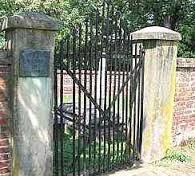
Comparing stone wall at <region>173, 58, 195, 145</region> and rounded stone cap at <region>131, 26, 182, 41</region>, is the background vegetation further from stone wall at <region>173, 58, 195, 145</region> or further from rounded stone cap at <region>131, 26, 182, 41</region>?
rounded stone cap at <region>131, 26, 182, 41</region>

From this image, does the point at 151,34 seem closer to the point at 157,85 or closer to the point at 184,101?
the point at 157,85

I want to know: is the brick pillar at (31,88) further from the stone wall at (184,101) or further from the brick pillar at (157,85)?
the stone wall at (184,101)

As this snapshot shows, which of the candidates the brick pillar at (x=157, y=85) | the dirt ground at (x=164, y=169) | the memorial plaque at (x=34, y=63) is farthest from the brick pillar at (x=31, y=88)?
the brick pillar at (x=157, y=85)

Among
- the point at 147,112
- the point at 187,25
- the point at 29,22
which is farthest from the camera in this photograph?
the point at 187,25

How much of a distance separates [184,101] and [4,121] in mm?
→ 3964

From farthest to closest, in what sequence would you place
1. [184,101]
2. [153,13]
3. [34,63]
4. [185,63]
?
[153,13], [184,101], [185,63], [34,63]

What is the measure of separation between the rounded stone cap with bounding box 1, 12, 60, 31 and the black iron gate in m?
0.46

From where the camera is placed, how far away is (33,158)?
4602 millimetres

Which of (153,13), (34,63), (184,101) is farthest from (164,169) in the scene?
(153,13)

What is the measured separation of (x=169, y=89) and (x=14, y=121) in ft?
10.2

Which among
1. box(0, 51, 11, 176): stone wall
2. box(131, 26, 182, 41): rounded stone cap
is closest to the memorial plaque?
box(0, 51, 11, 176): stone wall

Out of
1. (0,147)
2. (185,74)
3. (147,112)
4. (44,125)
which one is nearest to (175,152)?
(147,112)

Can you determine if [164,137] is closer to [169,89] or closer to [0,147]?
[169,89]

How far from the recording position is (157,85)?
6.37 meters
